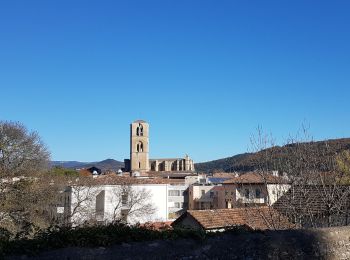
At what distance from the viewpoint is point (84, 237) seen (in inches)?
298

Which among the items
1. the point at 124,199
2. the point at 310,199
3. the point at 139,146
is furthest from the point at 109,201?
the point at 139,146

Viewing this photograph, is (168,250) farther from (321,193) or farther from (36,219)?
(36,219)

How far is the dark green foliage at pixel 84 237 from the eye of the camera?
23.1ft

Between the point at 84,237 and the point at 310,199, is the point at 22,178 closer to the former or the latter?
the point at 310,199

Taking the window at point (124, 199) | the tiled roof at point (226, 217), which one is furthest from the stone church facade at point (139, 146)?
the tiled roof at point (226, 217)

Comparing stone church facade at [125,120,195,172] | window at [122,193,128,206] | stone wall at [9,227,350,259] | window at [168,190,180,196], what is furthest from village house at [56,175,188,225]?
stone church facade at [125,120,195,172]

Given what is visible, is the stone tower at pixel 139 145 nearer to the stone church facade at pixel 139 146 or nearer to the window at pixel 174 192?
the stone church facade at pixel 139 146

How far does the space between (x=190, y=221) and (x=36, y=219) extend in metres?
10.6

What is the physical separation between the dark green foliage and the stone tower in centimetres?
10981

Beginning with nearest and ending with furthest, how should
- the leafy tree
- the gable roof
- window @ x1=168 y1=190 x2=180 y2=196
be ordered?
the gable roof → the leafy tree → window @ x1=168 y1=190 x2=180 y2=196

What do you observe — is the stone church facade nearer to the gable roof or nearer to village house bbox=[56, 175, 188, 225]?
village house bbox=[56, 175, 188, 225]

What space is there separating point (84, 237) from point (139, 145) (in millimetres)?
111955

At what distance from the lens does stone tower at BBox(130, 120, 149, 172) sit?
388ft

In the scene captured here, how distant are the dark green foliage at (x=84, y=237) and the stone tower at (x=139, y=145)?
10981 centimetres
